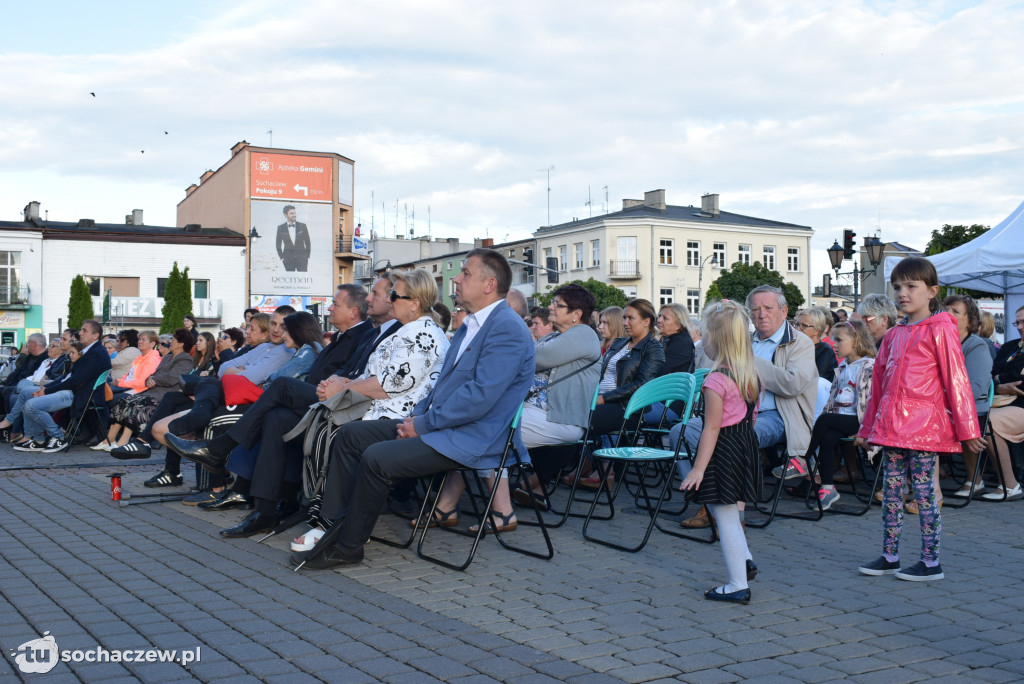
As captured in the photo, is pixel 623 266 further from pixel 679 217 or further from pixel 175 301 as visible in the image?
pixel 175 301

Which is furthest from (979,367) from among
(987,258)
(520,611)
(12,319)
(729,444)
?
(12,319)

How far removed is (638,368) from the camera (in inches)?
329

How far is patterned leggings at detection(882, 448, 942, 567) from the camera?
5242 mm

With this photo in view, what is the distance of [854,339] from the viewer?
7.91 metres

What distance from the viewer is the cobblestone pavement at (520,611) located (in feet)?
12.4

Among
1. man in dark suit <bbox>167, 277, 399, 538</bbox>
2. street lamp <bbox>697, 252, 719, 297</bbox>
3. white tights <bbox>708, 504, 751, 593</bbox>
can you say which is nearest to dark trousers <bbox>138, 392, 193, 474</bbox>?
man in dark suit <bbox>167, 277, 399, 538</bbox>

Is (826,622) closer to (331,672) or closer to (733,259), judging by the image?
(331,672)

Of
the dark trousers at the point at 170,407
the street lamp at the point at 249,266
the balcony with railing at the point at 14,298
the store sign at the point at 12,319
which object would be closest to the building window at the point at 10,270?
the balcony with railing at the point at 14,298

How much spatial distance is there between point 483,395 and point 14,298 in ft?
186

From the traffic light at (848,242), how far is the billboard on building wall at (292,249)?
4647cm

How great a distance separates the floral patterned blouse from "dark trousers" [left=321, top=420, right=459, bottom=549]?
44cm

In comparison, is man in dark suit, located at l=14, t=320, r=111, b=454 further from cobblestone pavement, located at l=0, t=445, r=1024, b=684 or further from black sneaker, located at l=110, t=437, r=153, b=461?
cobblestone pavement, located at l=0, t=445, r=1024, b=684

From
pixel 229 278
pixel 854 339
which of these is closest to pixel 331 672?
pixel 854 339

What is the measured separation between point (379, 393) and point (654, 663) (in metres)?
2.86
